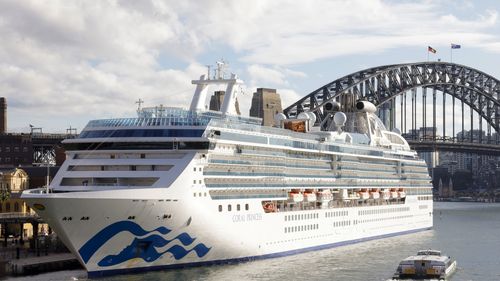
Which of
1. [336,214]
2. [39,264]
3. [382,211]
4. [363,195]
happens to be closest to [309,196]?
[336,214]

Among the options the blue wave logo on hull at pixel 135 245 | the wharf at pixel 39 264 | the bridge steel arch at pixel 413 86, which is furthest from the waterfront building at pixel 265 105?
the blue wave logo on hull at pixel 135 245

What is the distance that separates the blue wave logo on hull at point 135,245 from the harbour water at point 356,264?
1.03m

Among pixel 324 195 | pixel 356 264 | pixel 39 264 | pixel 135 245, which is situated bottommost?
pixel 356 264

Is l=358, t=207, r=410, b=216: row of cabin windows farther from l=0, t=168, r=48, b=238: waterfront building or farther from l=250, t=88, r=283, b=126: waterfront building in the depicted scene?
l=250, t=88, r=283, b=126: waterfront building

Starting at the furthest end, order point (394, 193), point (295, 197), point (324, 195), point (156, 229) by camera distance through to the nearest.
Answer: point (394, 193) → point (324, 195) → point (295, 197) → point (156, 229)

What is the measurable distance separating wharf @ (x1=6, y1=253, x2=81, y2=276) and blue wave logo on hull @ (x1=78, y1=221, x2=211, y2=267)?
7.25 m

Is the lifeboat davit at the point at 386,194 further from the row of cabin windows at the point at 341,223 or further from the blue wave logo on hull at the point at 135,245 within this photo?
the blue wave logo on hull at the point at 135,245

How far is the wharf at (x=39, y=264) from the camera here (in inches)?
2024

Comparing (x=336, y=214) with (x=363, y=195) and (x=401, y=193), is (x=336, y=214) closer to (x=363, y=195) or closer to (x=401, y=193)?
(x=363, y=195)

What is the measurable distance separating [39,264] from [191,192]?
11.5m

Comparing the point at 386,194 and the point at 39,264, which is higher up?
the point at 386,194

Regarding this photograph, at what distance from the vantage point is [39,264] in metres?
52.8

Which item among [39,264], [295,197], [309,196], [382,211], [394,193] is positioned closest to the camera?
[39,264]

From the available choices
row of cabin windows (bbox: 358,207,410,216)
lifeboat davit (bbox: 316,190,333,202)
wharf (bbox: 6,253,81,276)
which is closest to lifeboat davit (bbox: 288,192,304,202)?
lifeboat davit (bbox: 316,190,333,202)
